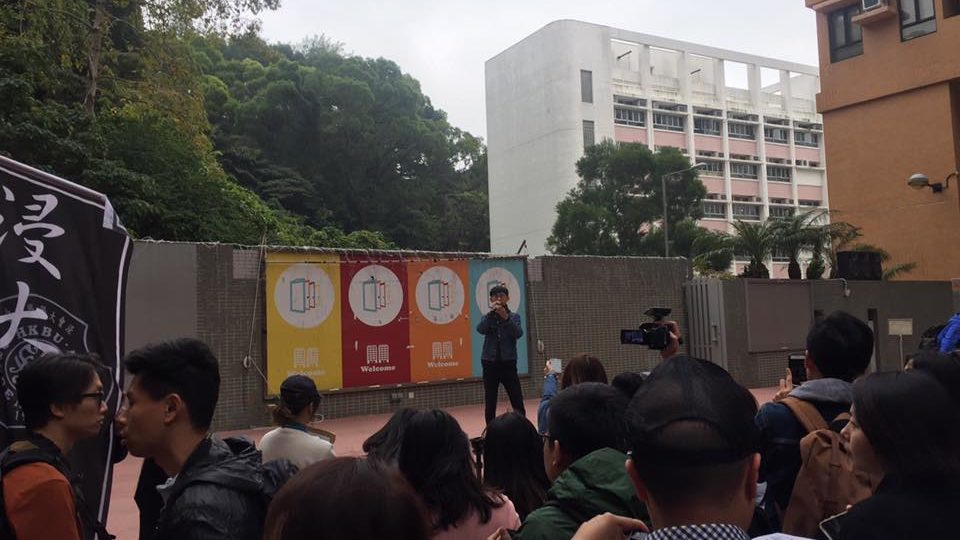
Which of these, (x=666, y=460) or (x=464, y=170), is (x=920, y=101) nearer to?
(x=666, y=460)

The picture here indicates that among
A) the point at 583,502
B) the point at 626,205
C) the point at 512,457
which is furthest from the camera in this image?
the point at 626,205

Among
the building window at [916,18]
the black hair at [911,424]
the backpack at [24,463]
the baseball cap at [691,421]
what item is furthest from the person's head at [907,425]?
the building window at [916,18]

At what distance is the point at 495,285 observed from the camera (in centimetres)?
1362

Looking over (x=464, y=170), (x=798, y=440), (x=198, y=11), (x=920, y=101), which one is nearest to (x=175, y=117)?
(x=198, y=11)

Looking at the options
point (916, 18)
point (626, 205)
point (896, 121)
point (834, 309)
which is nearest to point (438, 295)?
point (834, 309)

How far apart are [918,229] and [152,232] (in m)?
20.6

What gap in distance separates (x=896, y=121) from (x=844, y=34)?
3387 millimetres

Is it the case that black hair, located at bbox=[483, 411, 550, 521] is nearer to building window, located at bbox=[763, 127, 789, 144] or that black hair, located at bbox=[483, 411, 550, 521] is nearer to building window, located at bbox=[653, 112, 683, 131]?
building window, located at bbox=[653, 112, 683, 131]

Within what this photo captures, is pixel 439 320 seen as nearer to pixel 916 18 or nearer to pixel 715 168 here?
pixel 916 18

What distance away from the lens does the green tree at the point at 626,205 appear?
32.7m

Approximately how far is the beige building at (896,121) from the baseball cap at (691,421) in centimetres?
2409

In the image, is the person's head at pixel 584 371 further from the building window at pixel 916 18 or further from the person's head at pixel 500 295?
the building window at pixel 916 18

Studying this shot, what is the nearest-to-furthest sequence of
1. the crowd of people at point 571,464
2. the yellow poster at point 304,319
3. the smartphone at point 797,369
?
1. the crowd of people at point 571,464
2. the smartphone at point 797,369
3. the yellow poster at point 304,319

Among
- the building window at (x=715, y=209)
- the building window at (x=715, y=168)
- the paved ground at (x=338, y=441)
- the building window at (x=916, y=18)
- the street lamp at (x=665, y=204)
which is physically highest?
the building window at (x=715, y=168)
